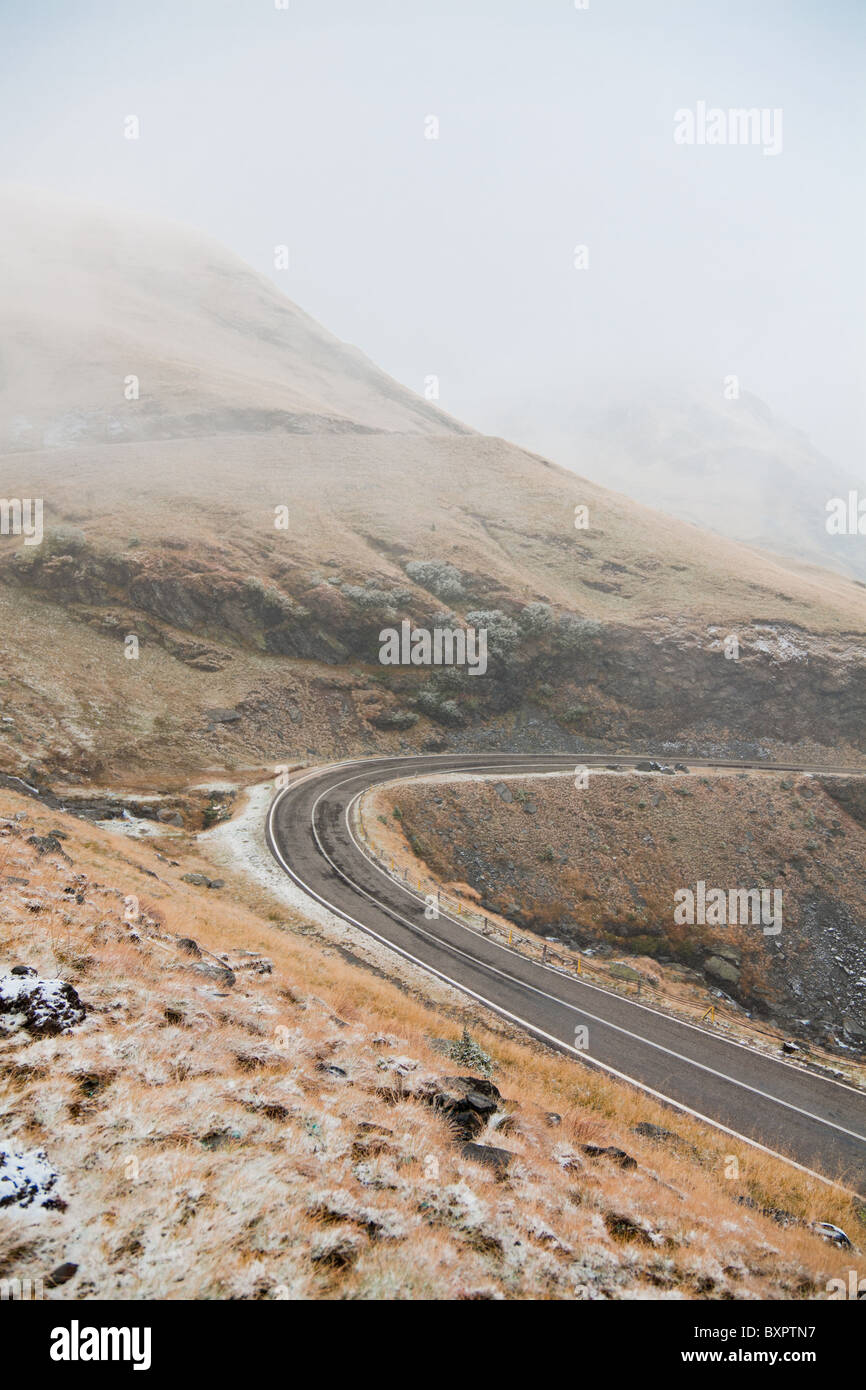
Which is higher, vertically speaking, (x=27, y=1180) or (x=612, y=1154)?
(x=27, y=1180)

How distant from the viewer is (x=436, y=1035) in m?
12.0

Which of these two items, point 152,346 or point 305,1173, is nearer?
point 305,1173

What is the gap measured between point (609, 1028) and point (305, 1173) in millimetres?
14005

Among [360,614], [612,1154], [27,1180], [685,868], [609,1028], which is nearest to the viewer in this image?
[27,1180]

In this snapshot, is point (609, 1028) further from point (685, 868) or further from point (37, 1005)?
point (685, 868)

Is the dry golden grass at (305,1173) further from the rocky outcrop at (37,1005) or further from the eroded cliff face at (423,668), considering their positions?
the eroded cliff face at (423,668)

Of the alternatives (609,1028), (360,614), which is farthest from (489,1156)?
(360,614)

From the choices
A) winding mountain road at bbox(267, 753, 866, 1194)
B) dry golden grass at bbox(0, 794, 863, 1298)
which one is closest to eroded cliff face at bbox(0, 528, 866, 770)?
winding mountain road at bbox(267, 753, 866, 1194)

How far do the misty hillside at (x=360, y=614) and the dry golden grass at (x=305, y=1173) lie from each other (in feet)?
84.0

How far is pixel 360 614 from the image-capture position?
157 feet

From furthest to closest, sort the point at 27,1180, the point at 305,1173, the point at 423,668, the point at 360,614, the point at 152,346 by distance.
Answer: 1. the point at 152,346
2. the point at 360,614
3. the point at 423,668
4. the point at 305,1173
5. the point at 27,1180

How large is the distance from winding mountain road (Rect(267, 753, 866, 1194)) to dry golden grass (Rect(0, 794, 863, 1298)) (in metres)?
3.09
